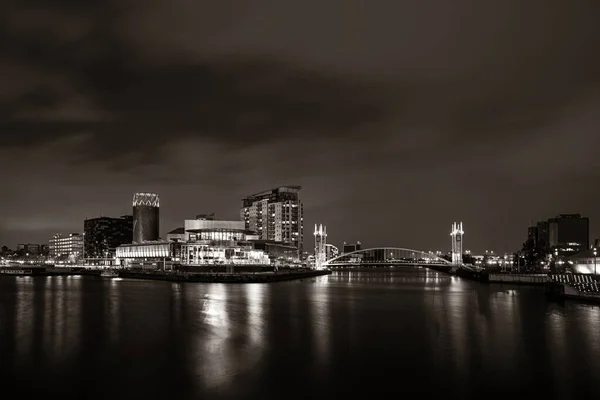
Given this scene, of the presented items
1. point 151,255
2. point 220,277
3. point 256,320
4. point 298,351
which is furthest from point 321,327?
point 151,255

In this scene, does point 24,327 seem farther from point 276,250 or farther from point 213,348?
point 276,250

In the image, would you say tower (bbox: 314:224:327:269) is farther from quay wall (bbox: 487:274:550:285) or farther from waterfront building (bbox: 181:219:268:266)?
quay wall (bbox: 487:274:550:285)

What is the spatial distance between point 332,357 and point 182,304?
65.5 feet

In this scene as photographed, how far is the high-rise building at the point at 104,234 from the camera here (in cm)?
16931

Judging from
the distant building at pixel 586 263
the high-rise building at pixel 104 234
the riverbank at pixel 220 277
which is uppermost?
the high-rise building at pixel 104 234

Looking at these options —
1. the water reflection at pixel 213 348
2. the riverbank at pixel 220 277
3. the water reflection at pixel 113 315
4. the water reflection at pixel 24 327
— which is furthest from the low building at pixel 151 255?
the water reflection at pixel 213 348

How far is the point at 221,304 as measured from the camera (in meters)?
36.1

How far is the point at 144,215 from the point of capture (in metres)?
142

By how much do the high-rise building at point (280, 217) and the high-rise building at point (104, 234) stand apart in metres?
42.2

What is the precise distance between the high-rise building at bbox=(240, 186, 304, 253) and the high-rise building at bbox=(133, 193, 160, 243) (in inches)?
1175

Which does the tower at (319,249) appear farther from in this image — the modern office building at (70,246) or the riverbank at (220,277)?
the modern office building at (70,246)

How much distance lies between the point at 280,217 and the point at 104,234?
193 feet

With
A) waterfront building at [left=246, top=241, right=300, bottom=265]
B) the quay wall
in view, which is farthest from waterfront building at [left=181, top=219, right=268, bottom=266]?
the quay wall

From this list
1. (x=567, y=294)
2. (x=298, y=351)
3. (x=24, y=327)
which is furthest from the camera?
(x=567, y=294)
